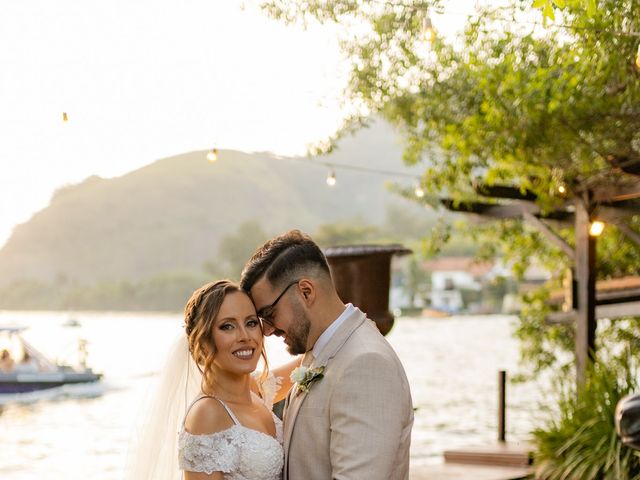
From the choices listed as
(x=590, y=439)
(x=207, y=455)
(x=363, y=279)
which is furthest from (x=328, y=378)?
(x=590, y=439)

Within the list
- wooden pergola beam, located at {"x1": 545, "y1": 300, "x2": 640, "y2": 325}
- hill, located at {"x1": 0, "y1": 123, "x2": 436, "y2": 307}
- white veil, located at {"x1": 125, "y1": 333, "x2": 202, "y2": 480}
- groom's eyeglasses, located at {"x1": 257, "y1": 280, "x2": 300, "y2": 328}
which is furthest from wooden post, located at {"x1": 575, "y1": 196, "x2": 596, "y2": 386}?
hill, located at {"x1": 0, "y1": 123, "x2": 436, "y2": 307}

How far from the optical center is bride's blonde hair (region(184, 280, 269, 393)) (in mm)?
3082

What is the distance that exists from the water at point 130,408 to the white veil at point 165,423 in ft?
0.46

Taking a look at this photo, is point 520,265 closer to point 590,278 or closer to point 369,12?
point 590,278

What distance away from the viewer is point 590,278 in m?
9.54

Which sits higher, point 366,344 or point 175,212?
point 175,212

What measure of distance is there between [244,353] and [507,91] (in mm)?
4582

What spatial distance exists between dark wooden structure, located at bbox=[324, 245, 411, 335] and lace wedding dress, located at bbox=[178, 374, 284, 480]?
242 cm

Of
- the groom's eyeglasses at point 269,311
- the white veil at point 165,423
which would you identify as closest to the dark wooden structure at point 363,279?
the white veil at point 165,423

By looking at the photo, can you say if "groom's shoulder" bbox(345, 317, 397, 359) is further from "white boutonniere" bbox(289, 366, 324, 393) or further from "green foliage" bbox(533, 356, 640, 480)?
"green foliage" bbox(533, 356, 640, 480)

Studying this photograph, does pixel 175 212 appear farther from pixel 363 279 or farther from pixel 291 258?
pixel 291 258

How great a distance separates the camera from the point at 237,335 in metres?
3.09

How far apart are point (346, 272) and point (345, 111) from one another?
490 cm

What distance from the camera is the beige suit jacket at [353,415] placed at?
8.25 feet
